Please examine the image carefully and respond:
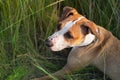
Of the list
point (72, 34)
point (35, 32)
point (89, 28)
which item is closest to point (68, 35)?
point (72, 34)

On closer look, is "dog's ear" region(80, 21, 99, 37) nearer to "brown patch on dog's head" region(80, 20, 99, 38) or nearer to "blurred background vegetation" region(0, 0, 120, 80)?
"brown patch on dog's head" region(80, 20, 99, 38)

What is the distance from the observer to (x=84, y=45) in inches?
174

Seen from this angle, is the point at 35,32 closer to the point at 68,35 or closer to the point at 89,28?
the point at 68,35

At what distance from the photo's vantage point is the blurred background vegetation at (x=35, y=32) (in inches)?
178

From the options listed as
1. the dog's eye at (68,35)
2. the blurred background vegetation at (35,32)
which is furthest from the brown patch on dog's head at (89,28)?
the blurred background vegetation at (35,32)

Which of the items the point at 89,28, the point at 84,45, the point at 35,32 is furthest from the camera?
the point at 35,32

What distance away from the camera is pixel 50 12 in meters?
4.84

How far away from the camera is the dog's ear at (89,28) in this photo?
411 centimetres

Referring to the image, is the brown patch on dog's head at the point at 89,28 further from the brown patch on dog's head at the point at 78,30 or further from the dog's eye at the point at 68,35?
the dog's eye at the point at 68,35

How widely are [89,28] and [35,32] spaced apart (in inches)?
33.9

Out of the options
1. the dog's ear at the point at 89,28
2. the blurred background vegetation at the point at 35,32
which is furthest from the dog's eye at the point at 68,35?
the blurred background vegetation at the point at 35,32

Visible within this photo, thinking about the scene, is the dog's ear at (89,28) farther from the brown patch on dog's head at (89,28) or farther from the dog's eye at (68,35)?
the dog's eye at (68,35)

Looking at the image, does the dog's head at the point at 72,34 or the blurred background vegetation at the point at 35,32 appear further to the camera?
the blurred background vegetation at the point at 35,32

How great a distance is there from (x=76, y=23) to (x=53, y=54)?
27.5 inches
